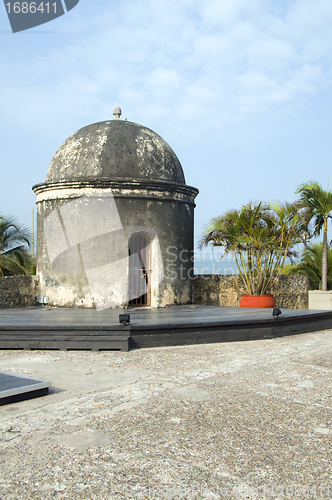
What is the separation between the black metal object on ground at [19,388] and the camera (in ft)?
13.0

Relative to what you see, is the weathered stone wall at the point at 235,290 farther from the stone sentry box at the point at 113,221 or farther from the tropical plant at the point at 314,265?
the tropical plant at the point at 314,265

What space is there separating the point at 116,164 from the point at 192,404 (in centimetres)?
776

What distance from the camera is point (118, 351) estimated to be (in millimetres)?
6770

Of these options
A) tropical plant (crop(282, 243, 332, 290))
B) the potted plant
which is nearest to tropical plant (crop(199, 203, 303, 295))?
the potted plant

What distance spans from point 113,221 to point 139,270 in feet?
5.38

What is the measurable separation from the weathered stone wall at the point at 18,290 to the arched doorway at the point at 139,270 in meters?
2.49

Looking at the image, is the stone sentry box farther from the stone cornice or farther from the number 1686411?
the number 1686411

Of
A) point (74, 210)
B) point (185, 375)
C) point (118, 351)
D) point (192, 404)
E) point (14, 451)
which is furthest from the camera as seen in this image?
point (74, 210)

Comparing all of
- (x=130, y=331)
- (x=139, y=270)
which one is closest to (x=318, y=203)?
(x=139, y=270)

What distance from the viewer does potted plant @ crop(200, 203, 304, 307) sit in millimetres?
11375

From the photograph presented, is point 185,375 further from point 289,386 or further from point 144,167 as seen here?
point 144,167

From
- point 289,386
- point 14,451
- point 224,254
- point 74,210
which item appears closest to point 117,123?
point 74,210

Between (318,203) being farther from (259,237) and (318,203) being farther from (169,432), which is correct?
(169,432)

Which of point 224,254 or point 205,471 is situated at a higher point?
point 224,254
